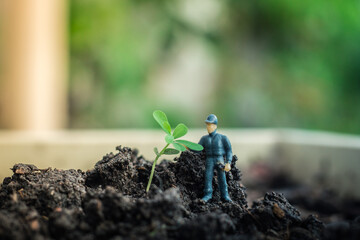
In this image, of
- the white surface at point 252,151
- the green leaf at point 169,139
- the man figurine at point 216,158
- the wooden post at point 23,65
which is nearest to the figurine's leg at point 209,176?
the man figurine at point 216,158

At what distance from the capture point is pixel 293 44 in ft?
19.7

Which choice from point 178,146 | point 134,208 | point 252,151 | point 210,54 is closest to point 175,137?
point 178,146

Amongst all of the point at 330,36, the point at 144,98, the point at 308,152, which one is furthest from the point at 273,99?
the point at 308,152

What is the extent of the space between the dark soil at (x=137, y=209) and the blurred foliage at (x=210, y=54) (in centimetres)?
505

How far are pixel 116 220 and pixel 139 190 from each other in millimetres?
194

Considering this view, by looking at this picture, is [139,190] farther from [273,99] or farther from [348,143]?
[273,99]

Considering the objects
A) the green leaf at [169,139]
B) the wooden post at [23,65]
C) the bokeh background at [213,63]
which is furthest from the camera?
the bokeh background at [213,63]

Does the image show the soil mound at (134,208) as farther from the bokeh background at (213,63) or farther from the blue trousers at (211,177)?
the bokeh background at (213,63)

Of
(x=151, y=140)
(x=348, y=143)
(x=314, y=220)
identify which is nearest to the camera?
(x=314, y=220)

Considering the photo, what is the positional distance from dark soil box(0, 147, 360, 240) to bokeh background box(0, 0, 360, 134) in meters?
4.76

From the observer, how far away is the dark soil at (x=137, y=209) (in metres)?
0.81

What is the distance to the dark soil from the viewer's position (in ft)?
2.64

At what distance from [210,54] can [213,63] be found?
171 millimetres

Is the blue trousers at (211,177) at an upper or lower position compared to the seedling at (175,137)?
lower
